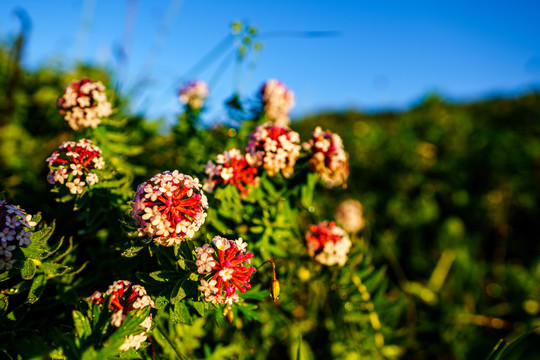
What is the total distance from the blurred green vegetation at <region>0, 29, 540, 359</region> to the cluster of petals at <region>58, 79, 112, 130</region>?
0.31 ft

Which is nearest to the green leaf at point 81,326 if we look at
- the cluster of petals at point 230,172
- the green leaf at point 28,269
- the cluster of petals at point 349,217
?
the green leaf at point 28,269

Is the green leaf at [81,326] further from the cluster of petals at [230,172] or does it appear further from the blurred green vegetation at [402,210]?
the cluster of petals at [230,172]

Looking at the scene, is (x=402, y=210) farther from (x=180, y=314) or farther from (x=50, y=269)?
(x=50, y=269)

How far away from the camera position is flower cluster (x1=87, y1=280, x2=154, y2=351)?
1.21 meters

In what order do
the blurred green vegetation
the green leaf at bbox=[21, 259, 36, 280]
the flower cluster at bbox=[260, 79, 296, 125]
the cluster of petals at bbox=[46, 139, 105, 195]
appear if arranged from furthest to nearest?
the flower cluster at bbox=[260, 79, 296, 125] < the blurred green vegetation < the cluster of petals at bbox=[46, 139, 105, 195] < the green leaf at bbox=[21, 259, 36, 280]

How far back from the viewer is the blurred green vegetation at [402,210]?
227 cm

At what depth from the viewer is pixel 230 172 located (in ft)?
5.53

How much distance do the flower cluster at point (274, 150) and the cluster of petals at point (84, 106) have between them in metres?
0.88

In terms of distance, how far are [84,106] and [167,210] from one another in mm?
1059

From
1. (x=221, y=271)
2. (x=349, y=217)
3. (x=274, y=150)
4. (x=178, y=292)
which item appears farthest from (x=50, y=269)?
(x=349, y=217)

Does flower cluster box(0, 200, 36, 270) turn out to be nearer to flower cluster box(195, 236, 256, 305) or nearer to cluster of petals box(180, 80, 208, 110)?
flower cluster box(195, 236, 256, 305)

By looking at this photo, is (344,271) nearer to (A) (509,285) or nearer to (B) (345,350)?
(B) (345,350)

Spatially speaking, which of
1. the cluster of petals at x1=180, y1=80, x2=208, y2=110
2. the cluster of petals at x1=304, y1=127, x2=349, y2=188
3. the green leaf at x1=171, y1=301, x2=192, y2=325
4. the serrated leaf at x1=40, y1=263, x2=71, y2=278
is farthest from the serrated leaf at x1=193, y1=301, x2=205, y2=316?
the cluster of petals at x1=180, y1=80, x2=208, y2=110

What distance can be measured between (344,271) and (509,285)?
270cm
